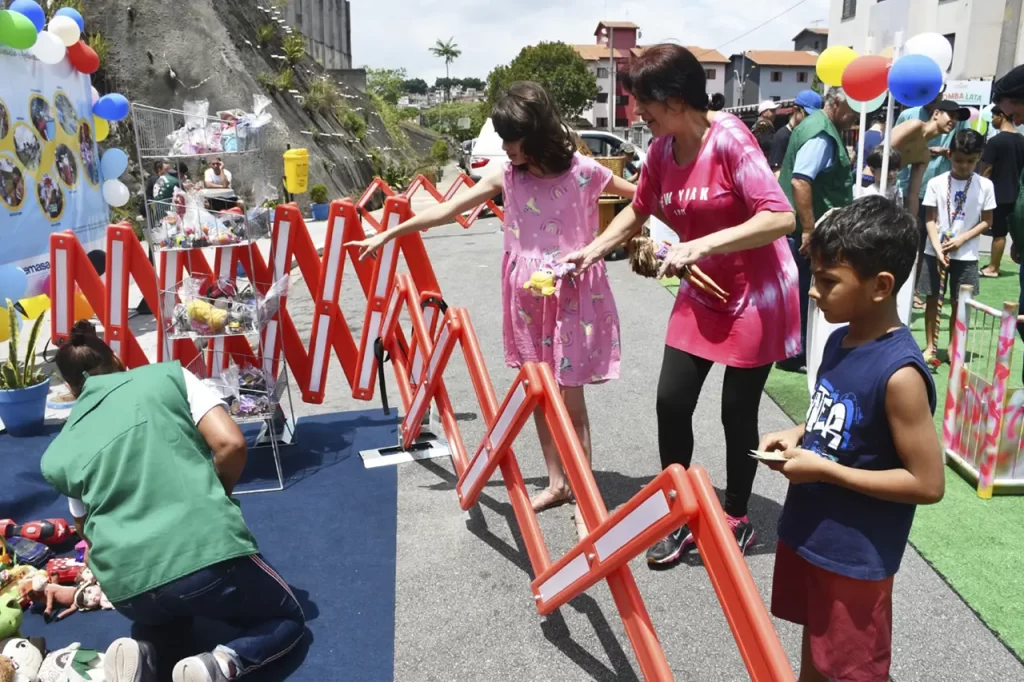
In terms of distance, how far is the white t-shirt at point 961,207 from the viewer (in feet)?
17.8

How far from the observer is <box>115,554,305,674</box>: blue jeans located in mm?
2355

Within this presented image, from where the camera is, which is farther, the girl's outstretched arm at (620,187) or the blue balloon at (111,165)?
the blue balloon at (111,165)

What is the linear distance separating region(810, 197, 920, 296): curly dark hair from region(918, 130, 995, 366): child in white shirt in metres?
4.22

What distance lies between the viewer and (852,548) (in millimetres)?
1728

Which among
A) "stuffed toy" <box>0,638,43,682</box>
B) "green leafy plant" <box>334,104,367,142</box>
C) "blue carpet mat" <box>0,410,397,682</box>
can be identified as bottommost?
"blue carpet mat" <box>0,410,397,682</box>

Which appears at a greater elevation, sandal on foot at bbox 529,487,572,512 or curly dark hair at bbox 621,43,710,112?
curly dark hair at bbox 621,43,710,112

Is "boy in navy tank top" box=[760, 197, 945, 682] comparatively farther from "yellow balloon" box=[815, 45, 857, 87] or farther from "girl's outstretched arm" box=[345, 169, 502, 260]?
"yellow balloon" box=[815, 45, 857, 87]

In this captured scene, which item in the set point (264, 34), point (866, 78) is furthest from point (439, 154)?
point (866, 78)

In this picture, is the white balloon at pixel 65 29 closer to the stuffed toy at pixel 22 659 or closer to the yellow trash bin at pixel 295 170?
the yellow trash bin at pixel 295 170

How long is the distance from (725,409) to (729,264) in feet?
1.85

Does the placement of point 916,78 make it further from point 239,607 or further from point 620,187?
point 239,607

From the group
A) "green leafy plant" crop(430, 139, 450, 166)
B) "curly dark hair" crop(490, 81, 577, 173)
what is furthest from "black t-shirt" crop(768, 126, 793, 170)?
"green leafy plant" crop(430, 139, 450, 166)

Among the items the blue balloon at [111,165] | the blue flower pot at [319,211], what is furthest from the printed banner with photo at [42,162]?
the blue flower pot at [319,211]

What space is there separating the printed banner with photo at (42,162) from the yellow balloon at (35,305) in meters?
0.36
